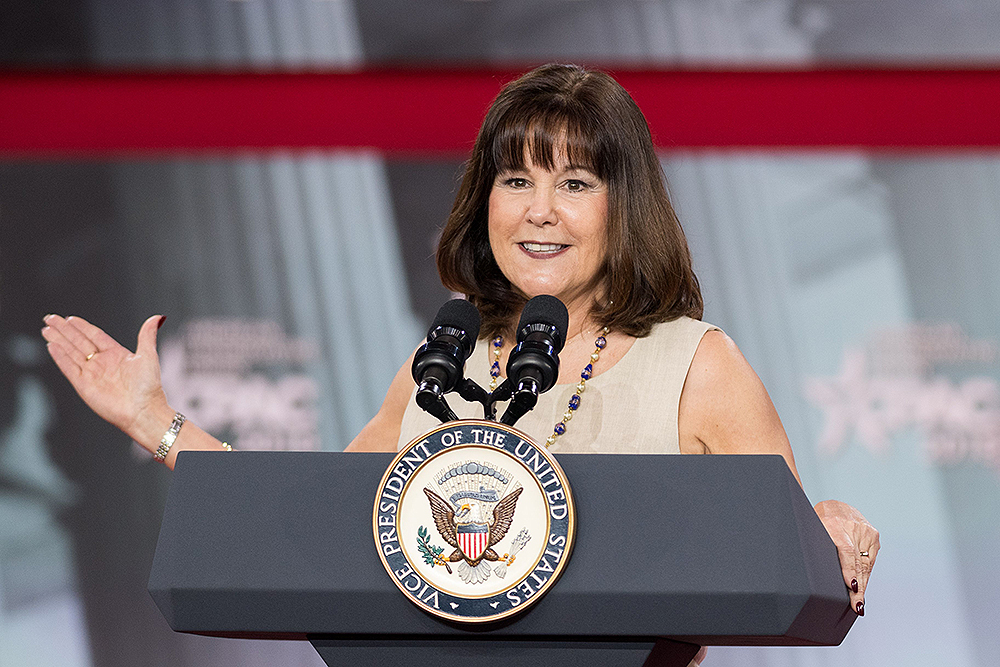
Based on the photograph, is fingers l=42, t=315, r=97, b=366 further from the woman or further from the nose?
the nose

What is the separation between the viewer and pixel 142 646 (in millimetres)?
3848

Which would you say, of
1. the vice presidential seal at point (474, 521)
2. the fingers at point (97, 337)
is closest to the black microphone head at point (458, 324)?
the vice presidential seal at point (474, 521)

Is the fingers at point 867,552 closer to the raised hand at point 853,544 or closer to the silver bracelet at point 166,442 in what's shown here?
the raised hand at point 853,544

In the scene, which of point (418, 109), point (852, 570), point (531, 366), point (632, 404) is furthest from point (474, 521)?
point (418, 109)

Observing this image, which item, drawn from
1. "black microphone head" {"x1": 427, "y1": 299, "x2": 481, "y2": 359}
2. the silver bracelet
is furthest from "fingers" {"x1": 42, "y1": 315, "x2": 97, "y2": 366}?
"black microphone head" {"x1": 427, "y1": 299, "x2": 481, "y2": 359}

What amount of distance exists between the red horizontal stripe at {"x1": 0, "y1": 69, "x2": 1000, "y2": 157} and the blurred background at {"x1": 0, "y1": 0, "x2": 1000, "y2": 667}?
0.02m

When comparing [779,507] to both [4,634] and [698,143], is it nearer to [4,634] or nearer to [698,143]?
[698,143]

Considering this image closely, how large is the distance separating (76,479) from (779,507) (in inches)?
136

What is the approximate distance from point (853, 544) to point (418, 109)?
3080 millimetres

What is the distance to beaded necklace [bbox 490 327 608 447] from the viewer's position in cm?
147

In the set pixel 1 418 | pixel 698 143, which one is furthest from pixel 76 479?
pixel 698 143

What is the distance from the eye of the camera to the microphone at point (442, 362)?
100 cm

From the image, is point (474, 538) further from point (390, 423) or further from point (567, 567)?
point (390, 423)

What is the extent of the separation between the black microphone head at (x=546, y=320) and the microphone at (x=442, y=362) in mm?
56
